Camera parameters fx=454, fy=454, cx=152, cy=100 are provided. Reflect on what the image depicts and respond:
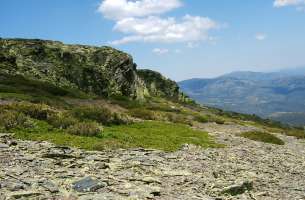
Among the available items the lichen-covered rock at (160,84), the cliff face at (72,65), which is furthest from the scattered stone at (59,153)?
the lichen-covered rock at (160,84)

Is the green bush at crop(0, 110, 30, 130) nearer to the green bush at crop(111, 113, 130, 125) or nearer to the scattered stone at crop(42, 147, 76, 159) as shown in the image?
the scattered stone at crop(42, 147, 76, 159)

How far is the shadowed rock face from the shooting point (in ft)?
236

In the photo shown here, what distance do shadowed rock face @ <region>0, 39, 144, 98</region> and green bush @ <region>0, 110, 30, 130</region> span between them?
133ft

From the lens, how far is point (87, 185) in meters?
16.3

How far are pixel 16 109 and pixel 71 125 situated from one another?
4.63 metres

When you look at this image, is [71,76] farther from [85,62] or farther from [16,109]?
[16,109]

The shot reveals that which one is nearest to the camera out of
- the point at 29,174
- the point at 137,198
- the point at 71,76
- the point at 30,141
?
the point at 137,198

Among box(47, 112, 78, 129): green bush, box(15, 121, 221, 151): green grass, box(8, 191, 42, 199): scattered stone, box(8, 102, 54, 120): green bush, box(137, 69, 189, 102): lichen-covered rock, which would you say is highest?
box(137, 69, 189, 102): lichen-covered rock

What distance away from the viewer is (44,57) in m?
76.7

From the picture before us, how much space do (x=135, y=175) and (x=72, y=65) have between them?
2397 inches

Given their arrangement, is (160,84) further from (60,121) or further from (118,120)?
(60,121)

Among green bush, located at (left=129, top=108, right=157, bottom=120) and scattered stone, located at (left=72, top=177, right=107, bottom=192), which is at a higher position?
green bush, located at (left=129, top=108, right=157, bottom=120)

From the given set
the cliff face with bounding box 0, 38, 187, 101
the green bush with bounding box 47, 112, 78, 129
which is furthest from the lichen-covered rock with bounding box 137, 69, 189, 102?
the green bush with bounding box 47, 112, 78, 129

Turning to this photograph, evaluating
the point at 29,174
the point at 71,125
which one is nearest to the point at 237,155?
the point at 71,125
